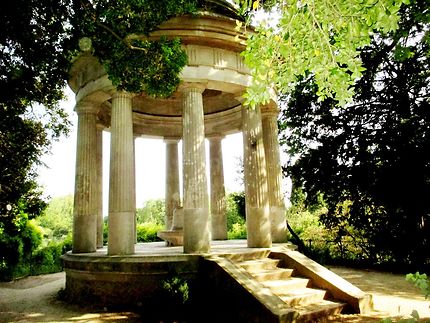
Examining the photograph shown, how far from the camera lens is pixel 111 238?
12953 millimetres

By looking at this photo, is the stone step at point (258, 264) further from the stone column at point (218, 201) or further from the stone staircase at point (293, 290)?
the stone column at point (218, 201)

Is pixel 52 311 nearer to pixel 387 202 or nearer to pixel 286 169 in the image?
pixel 286 169

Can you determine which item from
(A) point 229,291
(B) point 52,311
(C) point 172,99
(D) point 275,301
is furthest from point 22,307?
(C) point 172,99

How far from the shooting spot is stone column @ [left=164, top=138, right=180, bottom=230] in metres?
21.5

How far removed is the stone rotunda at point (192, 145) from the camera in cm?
1307

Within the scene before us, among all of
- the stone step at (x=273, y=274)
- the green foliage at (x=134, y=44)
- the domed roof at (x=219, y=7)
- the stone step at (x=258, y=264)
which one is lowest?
the stone step at (x=273, y=274)

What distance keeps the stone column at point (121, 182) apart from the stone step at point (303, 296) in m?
6.38

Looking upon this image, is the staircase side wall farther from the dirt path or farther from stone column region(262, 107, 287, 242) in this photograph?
stone column region(262, 107, 287, 242)

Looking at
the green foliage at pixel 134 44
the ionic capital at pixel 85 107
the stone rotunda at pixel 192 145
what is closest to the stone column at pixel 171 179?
the stone rotunda at pixel 192 145

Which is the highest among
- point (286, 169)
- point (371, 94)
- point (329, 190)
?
point (371, 94)

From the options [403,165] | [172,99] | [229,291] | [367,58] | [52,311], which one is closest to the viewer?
[229,291]

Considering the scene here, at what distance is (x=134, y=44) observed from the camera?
33.4 feet

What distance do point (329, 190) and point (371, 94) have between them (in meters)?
6.46

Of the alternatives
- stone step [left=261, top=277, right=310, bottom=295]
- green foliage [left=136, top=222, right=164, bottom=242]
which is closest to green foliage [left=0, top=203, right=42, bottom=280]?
green foliage [left=136, top=222, right=164, bottom=242]
